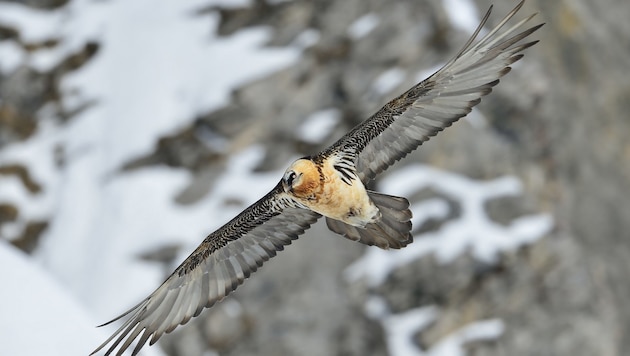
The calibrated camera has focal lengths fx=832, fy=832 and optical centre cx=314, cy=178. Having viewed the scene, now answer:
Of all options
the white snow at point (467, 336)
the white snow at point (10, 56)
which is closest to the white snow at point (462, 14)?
the white snow at point (467, 336)

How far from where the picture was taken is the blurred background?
1278 cm

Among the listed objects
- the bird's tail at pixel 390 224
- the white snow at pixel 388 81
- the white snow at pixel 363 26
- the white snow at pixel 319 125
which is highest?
the white snow at pixel 363 26

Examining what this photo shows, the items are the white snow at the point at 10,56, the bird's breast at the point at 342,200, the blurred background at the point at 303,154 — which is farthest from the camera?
the white snow at the point at 10,56

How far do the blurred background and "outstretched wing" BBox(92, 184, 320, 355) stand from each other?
5087 millimetres

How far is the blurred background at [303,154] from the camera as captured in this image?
1278cm

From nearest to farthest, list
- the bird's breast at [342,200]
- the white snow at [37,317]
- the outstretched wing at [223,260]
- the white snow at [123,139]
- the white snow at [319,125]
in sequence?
the bird's breast at [342,200] → the white snow at [37,317] → the outstretched wing at [223,260] → the white snow at [123,139] → the white snow at [319,125]

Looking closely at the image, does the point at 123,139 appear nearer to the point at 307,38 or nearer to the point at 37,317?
the point at 307,38

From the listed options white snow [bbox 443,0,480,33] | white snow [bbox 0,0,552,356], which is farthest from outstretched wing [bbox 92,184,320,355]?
white snow [bbox 443,0,480,33]

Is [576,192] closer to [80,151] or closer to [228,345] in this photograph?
[228,345]

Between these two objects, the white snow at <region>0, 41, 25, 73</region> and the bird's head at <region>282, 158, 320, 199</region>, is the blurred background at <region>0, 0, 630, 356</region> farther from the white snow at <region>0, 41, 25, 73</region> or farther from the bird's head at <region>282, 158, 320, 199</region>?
the bird's head at <region>282, 158, 320, 199</region>

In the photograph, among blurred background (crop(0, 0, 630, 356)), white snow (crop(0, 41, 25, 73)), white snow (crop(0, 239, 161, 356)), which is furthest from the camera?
white snow (crop(0, 41, 25, 73))

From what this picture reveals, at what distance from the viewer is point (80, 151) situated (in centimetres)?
1388

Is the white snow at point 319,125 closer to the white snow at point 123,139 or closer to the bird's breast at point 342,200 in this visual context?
the white snow at point 123,139

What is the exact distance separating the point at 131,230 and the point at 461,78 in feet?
24.7
